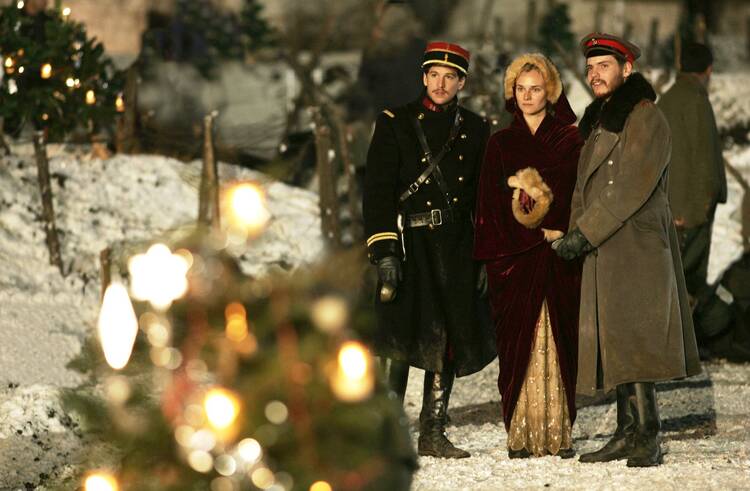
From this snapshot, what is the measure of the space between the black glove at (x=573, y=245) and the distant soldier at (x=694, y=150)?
4144mm

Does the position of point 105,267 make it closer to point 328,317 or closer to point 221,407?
point 328,317

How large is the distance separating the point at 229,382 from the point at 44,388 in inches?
197

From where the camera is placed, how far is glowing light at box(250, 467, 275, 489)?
570cm

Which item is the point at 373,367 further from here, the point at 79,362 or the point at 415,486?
the point at 79,362

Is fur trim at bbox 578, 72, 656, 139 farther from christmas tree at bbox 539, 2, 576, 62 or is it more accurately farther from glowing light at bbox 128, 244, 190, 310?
christmas tree at bbox 539, 2, 576, 62

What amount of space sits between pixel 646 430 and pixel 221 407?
2.85 meters

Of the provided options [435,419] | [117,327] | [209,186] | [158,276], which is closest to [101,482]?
[117,327]

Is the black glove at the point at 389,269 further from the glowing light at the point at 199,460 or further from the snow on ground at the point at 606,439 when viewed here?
the glowing light at the point at 199,460

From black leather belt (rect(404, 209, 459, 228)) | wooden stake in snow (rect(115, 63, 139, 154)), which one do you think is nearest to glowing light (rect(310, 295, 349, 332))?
black leather belt (rect(404, 209, 459, 228))

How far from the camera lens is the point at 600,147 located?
7.82 m

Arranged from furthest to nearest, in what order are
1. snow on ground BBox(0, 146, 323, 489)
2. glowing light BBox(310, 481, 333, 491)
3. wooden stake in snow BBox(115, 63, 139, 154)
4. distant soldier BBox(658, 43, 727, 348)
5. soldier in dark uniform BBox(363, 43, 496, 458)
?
1. wooden stake in snow BBox(115, 63, 139, 154)
2. distant soldier BBox(658, 43, 727, 348)
3. snow on ground BBox(0, 146, 323, 489)
4. soldier in dark uniform BBox(363, 43, 496, 458)
5. glowing light BBox(310, 481, 333, 491)

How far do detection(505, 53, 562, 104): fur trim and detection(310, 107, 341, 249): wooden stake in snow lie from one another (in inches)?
304

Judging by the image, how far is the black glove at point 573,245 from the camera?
7.80m

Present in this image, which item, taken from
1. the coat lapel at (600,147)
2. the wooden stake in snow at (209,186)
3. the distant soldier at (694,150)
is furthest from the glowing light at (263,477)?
the wooden stake in snow at (209,186)
